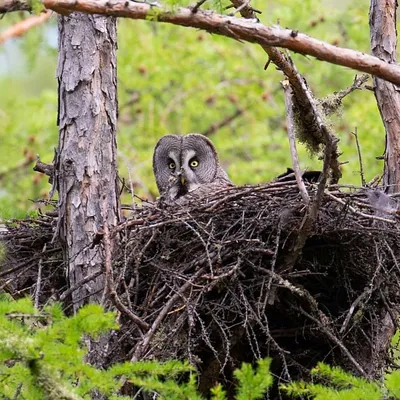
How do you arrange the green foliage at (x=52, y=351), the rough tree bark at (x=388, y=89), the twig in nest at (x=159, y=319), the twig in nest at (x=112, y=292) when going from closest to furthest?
the green foliage at (x=52, y=351) → the twig in nest at (x=112, y=292) → the twig in nest at (x=159, y=319) → the rough tree bark at (x=388, y=89)

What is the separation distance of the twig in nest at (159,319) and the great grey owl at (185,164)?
2.09 m

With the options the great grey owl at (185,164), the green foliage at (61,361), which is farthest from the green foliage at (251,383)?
the great grey owl at (185,164)

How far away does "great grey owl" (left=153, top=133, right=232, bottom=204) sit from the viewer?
6.40 meters

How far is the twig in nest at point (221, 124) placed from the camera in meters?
11.1

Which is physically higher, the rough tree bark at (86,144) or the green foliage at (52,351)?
the rough tree bark at (86,144)

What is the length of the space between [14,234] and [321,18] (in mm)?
5413

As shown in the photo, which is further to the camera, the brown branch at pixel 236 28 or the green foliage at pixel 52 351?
the brown branch at pixel 236 28

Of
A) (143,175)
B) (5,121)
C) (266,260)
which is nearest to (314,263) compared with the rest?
(266,260)

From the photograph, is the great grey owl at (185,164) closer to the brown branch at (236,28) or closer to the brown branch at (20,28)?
the brown branch at (20,28)

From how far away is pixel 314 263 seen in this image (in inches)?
182

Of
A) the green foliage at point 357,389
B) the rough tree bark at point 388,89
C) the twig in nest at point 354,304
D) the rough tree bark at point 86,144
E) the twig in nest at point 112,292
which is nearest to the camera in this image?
the green foliage at point 357,389

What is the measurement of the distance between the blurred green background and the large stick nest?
472 centimetres

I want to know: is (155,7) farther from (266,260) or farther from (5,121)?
(5,121)

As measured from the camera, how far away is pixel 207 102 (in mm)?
10938
